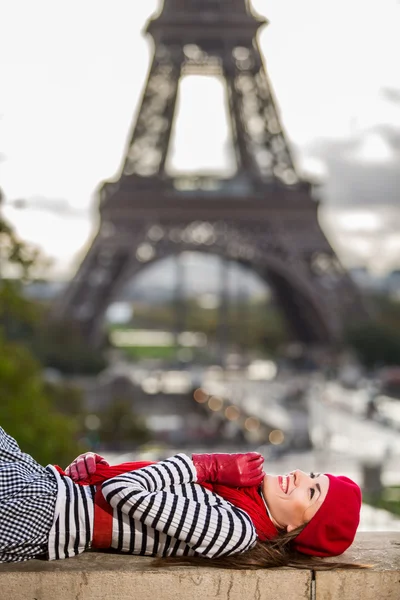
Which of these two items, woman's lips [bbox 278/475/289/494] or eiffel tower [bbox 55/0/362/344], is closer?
woman's lips [bbox 278/475/289/494]

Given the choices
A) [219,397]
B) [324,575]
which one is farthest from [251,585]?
[219,397]

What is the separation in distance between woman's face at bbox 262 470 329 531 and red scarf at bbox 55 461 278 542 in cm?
3

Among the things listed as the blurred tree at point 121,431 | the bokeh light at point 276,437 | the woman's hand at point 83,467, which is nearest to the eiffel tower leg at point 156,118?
the blurred tree at point 121,431

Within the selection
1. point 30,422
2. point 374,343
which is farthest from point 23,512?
point 374,343

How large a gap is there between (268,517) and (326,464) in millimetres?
16057

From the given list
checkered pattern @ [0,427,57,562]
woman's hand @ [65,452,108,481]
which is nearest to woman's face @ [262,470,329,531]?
woman's hand @ [65,452,108,481]

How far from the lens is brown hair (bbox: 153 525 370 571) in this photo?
11.7 ft

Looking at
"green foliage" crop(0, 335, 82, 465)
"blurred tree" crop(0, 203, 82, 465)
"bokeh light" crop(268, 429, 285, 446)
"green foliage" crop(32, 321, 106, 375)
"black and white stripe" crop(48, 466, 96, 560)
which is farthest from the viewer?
"green foliage" crop(32, 321, 106, 375)

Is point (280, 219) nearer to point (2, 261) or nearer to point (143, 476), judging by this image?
point (2, 261)

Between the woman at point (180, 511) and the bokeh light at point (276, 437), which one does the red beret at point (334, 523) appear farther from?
the bokeh light at point (276, 437)

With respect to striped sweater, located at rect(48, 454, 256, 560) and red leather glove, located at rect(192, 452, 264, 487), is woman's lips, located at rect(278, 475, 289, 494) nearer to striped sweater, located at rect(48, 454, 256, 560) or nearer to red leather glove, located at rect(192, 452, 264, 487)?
red leather glove, located at rect(192, 452, 264, 487)

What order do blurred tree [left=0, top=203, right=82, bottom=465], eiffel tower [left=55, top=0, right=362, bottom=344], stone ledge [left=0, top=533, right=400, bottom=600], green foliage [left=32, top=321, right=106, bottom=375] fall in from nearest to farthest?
stone ledge [left=0, top=533, right=400, bottom=600] < blurred tree [left=0, top=203, right=82, bottom=465] < eiffel tower [left=55, top=0, right=362, bottom=344] < green foliage [left=32, top=321, right=106, bottom=375]

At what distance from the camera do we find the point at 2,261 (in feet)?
35.2

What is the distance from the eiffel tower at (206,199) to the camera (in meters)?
33.8
